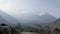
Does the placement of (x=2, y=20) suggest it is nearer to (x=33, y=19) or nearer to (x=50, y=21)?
(x=33, y=19)

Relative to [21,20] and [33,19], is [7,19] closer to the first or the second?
[21,20]

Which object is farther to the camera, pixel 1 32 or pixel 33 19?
pixel 33 19

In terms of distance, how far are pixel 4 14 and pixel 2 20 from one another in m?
0.16

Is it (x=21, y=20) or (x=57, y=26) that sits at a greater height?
(x=21, y=20)

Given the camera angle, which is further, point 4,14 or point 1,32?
point 4,14

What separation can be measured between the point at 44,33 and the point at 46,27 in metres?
0.15

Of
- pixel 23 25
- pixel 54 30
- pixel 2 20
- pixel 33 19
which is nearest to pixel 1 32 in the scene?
pixel 2 20

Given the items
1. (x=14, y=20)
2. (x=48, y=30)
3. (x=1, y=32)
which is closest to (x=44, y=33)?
(x=48, y=30)

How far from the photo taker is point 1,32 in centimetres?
290

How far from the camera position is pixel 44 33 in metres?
3.03

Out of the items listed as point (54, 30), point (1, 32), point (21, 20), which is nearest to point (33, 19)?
point (21, 20)

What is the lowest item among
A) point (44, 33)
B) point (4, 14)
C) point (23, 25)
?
point (44, 33)

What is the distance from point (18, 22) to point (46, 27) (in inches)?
27.0

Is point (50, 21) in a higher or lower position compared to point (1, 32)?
higher
